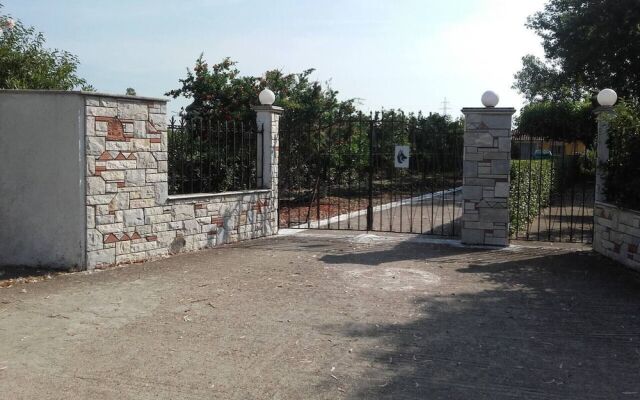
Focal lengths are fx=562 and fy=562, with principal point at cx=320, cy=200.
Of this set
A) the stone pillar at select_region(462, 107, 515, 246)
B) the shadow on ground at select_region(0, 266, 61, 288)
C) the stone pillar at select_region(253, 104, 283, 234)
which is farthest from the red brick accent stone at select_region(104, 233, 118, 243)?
the stone pillar at select_region(462, 107, 515, 246)

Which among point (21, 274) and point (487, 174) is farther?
point (487, 174)

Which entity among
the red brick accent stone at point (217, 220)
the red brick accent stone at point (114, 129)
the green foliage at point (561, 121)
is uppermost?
the green foliage at point (561, 121)

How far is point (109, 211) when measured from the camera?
7.43 metres

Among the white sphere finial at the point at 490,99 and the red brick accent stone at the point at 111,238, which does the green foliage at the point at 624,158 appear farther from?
the red brick accent stone at the point at 111,238

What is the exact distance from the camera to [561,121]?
2445cm

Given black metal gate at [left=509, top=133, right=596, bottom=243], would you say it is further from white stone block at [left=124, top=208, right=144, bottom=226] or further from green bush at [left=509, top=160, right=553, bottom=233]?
white stone block at [left=124, top=208, right=144, bottom=226]

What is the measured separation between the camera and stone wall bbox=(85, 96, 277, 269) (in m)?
7.25

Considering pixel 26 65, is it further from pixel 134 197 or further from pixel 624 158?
pixel 624 158

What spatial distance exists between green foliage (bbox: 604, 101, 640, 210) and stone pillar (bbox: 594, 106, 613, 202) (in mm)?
135

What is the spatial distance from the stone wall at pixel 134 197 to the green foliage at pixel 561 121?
746 inches

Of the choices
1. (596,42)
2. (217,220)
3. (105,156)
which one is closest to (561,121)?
(596,42)

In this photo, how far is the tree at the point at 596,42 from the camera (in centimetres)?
1719

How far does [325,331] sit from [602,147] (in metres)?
5.85

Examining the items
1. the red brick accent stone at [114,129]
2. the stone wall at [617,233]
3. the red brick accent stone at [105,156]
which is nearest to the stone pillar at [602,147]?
the stone wall at [617,233]
